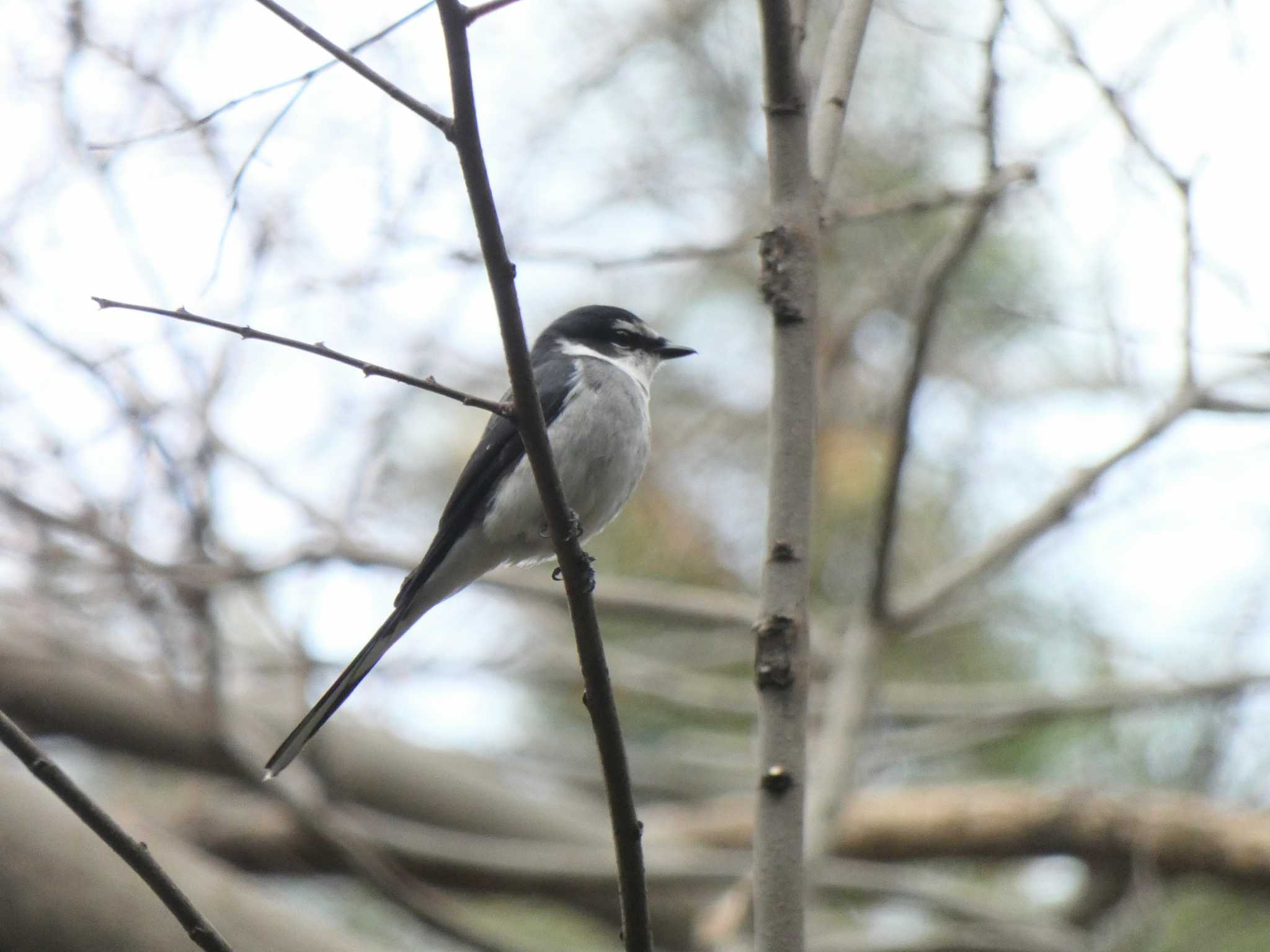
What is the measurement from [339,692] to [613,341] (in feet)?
5.68

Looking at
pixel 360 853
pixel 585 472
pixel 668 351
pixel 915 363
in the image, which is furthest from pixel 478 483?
pixel 360 853

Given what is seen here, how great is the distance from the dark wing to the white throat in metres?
0.27

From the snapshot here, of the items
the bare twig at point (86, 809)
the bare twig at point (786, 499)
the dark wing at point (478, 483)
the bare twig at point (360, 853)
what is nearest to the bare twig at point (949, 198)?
the dark wing at point (478, 483)

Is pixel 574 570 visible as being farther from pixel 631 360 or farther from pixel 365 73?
pixel 631 360

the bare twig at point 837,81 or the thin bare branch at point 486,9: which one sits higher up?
the bare twig at point 837,81

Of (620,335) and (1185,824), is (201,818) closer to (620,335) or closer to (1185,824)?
(620,335)

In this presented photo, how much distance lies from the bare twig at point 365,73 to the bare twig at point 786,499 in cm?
75

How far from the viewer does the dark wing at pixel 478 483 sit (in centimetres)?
382

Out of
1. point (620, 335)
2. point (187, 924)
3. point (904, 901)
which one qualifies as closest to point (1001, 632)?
point (904, 901)

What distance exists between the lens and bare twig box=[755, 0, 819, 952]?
237 cm

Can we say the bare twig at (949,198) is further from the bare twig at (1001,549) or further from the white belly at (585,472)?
the bare twig at (1001,549)

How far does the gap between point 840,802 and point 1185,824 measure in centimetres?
199

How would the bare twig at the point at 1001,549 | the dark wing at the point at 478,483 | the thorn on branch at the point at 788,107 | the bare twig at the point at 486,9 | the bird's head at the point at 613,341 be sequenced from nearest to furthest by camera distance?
the bare twig at the point at 486,9, the thorn on branch at the point at 788,107, the dark wing at the point at 478,483, the bird's head at the point at 613,341, the bare twig at the point at 1001,549

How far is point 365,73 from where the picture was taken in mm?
2105
